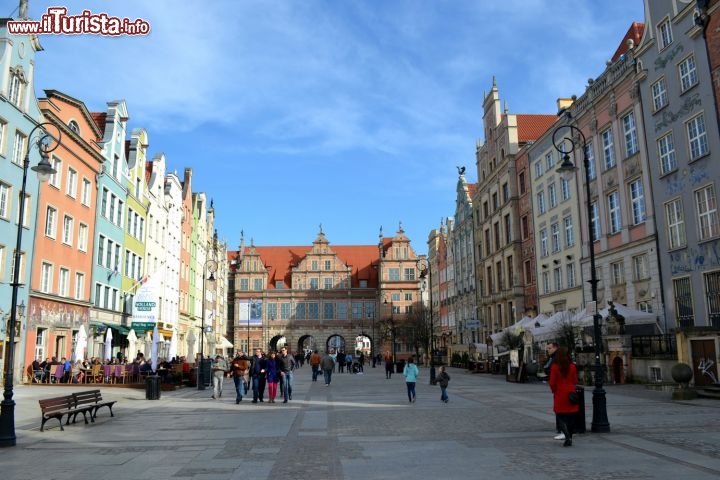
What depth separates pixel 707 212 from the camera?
2441cm

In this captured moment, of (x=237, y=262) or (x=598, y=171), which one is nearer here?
(x=598, y=171)

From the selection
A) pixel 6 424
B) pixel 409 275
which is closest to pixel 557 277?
pixel 6 424

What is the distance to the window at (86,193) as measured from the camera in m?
35.8

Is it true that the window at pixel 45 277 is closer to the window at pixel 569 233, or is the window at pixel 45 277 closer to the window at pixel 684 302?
the window at pixel 569 233

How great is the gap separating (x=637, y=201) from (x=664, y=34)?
306 inches

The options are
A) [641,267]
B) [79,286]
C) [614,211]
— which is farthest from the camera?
[79,286]

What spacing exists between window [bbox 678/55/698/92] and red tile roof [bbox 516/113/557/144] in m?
21.9

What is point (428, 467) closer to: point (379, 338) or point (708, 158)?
point (708, 158)

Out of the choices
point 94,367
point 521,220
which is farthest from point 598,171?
point 94,367

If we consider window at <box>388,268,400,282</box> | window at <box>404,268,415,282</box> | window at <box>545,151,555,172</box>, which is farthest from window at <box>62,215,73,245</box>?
window at <box>404,268,415,282</box>

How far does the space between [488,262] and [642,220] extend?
979 inches

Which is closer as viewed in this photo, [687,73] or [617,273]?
[687,73]

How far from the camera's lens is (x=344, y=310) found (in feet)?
282

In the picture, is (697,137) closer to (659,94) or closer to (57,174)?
(659,94)
